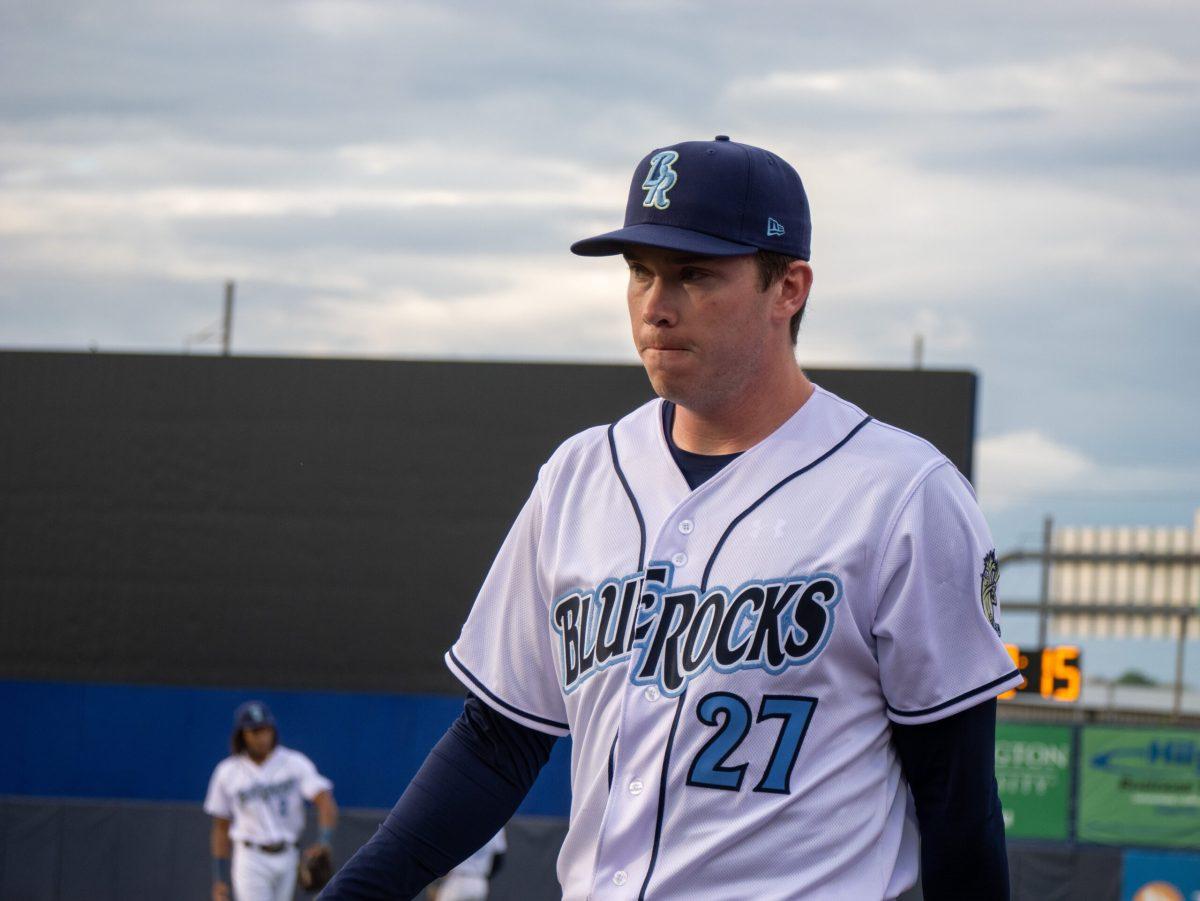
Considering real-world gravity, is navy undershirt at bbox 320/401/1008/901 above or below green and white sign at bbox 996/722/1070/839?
above

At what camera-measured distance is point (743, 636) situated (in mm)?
2152

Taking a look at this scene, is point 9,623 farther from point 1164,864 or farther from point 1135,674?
point 1135,674

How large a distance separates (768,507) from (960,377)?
1396 centimetres

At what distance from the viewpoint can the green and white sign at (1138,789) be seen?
15.8 meters

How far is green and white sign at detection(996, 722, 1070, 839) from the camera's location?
1566 cm

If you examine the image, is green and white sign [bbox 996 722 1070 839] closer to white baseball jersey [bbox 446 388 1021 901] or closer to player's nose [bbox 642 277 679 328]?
white baseball jersey [bbox 446 388 1021 901]

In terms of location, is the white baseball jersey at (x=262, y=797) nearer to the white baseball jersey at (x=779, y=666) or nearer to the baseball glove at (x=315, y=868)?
the baseball glove at (x=315, y=868)

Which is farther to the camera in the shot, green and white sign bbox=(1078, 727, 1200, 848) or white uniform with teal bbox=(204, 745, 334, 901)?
green and white sign bbox=(1078, 727, 1200, 848)

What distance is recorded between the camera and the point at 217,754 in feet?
51.9

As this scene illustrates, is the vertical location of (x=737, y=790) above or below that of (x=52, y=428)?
below

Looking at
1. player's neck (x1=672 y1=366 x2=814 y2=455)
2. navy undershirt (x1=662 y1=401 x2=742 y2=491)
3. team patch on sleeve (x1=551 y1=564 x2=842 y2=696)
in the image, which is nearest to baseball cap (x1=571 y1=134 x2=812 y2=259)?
player's neck (x1=672 y1=366 x2=814 y2=455)

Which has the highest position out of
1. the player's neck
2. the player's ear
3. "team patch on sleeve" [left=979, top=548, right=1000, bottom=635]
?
the player's ear

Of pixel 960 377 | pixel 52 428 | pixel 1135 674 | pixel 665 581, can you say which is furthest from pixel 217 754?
pixel 1135 674

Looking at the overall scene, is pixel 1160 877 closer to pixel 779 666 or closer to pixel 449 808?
pixel 449 808
